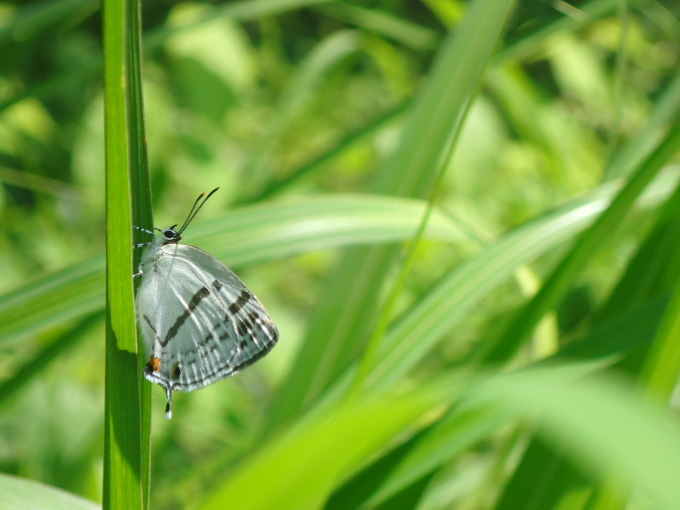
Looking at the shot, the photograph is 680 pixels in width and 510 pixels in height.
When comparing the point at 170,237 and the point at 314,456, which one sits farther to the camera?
the point at 170,237

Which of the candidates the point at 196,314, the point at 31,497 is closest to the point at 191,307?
the point at 196,314

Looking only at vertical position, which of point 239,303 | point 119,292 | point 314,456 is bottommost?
point 314,456

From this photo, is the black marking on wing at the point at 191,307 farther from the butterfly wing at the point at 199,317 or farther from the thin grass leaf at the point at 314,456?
the thin grass leaf at the point at 314,456

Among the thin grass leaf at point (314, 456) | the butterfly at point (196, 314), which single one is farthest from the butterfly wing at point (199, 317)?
the thin grass leaf at point (314, 456)

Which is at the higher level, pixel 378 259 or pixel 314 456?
pixel 378 259

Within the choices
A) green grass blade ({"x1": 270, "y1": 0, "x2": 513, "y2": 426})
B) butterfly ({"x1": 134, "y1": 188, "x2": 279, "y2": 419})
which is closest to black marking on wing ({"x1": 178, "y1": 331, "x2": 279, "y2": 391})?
butterfly ({"x1": 134, "y1": 188, "x2": 279, "y2": 419})

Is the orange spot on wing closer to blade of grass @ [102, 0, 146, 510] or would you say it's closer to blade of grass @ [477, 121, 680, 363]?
blade of grass @ [102, 0, 146, 510]


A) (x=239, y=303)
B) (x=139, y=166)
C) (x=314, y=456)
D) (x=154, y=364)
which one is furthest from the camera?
(x=239, y=303)

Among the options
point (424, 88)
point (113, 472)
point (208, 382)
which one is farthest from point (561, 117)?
point (113, 472)

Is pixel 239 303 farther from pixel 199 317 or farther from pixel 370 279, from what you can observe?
pixel 370 279
